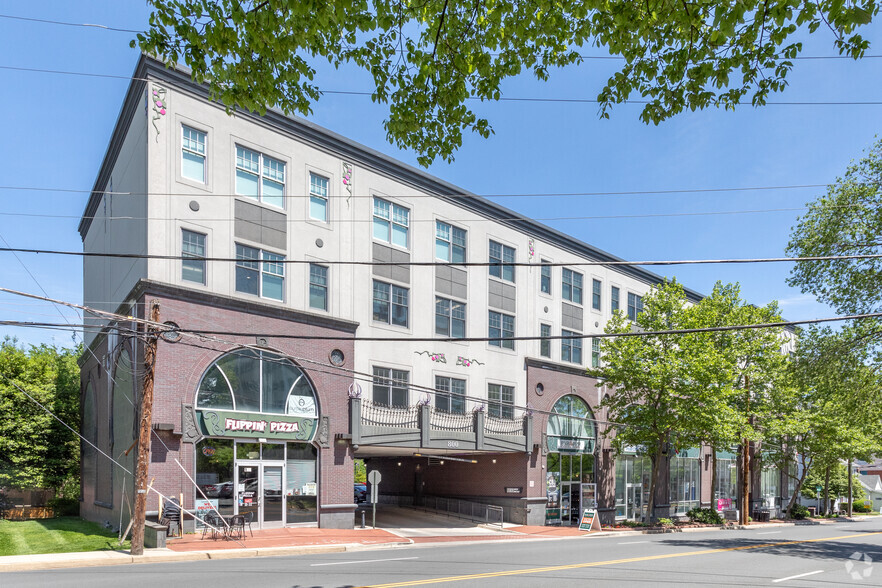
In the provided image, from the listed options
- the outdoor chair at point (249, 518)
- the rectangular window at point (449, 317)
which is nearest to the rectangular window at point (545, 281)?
the rectangular window at point (449, 317)

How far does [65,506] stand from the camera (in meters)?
35.7

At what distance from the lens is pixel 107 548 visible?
→ 2005 centimetres

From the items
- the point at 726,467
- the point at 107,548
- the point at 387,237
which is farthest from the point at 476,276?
the point at 726,467

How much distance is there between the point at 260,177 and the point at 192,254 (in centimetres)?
427

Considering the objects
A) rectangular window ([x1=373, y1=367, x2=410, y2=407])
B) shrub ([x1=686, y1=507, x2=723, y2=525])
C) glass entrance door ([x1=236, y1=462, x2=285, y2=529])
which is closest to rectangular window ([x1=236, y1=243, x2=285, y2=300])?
rectangular window ([x1=373, y1=367, x2=410, y2=407])

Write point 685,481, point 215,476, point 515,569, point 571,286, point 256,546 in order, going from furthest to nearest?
point 685,481 < point 571,286 < point 215,476 < point 256,546 < point 515,569

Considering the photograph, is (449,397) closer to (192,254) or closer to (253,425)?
(253,425)

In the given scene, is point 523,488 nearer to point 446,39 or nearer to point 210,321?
point 210,321

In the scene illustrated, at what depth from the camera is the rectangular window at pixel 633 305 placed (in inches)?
1802

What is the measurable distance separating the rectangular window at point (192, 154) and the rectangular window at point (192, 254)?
81.1 inches

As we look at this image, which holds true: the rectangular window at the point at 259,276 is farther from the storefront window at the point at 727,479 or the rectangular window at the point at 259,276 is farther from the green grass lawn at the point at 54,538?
the storefront window at the point at 727,479

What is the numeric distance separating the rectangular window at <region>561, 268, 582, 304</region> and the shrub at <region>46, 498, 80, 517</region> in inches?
1130

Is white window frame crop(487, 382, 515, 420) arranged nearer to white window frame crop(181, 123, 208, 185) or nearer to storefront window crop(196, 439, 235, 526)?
storefront window crop(196, 439, 235, 526)

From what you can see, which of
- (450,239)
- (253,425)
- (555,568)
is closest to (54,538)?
(253,425)
